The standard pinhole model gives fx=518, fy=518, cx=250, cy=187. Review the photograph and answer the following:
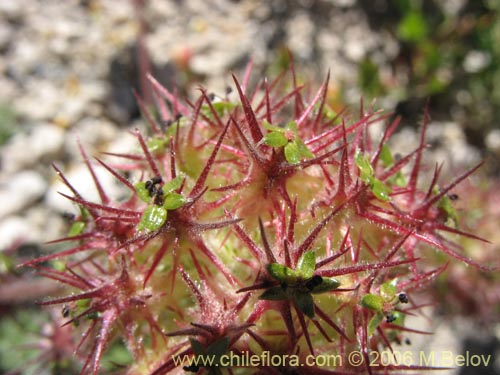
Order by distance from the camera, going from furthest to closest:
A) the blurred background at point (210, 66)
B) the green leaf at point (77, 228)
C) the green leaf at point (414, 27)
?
1. the green leaf at point (414, 27)
2. the blurred background at point (210, 66)
3. the green leaf at point (77, 228)

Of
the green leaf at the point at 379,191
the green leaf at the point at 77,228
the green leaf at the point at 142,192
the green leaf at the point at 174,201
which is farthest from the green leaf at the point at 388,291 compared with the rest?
the green leaf at the point at 77,228

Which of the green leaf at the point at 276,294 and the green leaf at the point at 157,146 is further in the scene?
the green leaf at the point at 157,146

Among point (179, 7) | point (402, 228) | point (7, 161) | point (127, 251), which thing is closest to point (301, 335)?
point (402, 228)

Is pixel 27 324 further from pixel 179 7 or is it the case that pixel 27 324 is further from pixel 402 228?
pixel 179 7

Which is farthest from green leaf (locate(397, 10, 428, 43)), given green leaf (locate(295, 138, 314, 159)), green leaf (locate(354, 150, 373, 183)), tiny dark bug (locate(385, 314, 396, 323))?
tiny dark bug (locate(385, 314, 396, 323))

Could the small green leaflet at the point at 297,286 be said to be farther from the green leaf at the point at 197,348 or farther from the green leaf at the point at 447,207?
the green leaf at the point at 447,207

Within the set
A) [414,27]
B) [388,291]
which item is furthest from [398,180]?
[414,27]

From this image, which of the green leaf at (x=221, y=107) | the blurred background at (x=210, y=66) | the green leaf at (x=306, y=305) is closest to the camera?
the green leaf at (x=306, y=305)

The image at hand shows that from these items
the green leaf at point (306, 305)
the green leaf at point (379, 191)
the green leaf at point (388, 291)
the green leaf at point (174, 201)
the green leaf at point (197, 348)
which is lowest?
the green leaf at point (388, 291)
